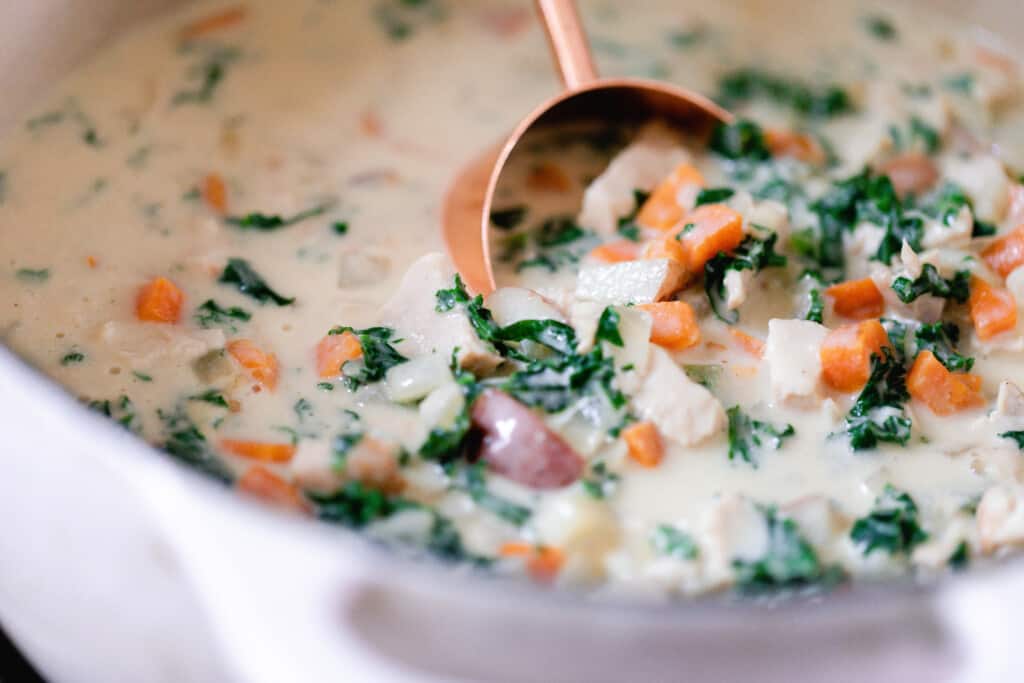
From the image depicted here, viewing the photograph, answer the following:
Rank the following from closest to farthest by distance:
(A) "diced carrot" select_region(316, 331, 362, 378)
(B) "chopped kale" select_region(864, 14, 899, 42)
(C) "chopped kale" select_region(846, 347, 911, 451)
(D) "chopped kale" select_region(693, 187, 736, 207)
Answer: (C) "chopped kale" select_region(846, 347, 911, 451)
(A) "diced carrot" select_region(316, 331, 362, 378)
(D) "chopped kale" select_region(693, 187, 736, 207)
(B) "chopped kale" select_region(864, 14, 899, 42)

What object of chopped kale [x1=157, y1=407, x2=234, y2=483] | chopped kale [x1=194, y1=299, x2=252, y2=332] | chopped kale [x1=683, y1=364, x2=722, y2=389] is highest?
chopped kale [x1=683, y1=364, x2=722, y2=389]

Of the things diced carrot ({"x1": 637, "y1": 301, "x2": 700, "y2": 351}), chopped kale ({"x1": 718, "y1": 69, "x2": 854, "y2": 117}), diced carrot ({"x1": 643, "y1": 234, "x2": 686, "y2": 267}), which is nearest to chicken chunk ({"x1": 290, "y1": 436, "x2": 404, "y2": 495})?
diced carrot ({"x1": 637, "y1": 301, "x2": 700, "y2": 351})

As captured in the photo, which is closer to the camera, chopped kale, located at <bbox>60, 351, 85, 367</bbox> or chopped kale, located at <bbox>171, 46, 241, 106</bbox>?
chopped kale, located at <bbox>60, 351, 85, 367</bbox>

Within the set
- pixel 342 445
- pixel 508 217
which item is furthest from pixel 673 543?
pixel 508 217

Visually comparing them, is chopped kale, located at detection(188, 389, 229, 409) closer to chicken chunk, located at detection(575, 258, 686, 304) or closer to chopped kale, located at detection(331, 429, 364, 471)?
chopped kale, located at detection(331, 429, 364, 471)

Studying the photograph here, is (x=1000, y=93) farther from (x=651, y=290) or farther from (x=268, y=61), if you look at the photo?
(x=268, y=61)

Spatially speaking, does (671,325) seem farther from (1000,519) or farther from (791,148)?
(791,148)

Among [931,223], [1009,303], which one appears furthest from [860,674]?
[931,223]
